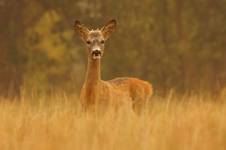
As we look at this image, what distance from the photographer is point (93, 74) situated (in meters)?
12.4

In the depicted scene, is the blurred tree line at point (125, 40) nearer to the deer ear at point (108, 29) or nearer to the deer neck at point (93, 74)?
the deer ear at point (108, 29)

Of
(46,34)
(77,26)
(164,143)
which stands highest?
(46,34)

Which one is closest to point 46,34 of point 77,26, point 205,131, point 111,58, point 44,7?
point 44,7

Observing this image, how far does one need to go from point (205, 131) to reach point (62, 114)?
1.91m

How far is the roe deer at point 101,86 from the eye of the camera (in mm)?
12094

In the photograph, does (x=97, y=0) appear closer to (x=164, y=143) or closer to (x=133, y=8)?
(x=133, y=8)

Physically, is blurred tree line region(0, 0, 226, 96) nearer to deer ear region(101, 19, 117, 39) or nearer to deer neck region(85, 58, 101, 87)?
deer ear region(101, 19, 117, 39)

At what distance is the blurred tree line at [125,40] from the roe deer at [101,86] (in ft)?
56.1

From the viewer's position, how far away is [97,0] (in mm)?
33344

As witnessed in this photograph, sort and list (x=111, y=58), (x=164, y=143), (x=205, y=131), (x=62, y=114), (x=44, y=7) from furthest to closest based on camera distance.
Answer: (x=111, y=58), (x=44, y=7), (x=62, y=114), (x=205, y=131), (x=164, y=143)

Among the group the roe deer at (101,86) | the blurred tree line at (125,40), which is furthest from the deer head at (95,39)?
the blurred tree line at (125,40)

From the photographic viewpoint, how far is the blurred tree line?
1252 inches

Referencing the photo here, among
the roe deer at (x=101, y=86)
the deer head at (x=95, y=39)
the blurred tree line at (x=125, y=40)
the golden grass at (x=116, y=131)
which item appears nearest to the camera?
the golden grass at (x=116, y=131)

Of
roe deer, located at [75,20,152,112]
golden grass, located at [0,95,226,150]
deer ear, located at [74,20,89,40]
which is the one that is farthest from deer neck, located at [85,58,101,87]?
golden grass, located at [0,95,226,150]
